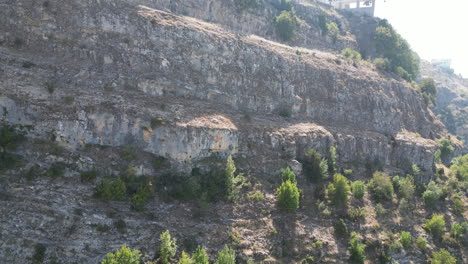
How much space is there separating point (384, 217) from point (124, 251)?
1127 inches

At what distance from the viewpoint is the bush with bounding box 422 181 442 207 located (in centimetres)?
3928

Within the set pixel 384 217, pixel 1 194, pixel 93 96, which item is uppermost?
pixel 93 96

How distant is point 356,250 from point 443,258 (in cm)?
983

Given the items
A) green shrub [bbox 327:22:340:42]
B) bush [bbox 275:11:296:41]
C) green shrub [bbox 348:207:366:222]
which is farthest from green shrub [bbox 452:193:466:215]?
green shrub [bbox 327:22:340:42]

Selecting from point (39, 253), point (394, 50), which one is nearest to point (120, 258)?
point (39, 253)

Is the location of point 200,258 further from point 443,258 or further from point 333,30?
point 333,30

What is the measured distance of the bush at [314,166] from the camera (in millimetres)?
36250

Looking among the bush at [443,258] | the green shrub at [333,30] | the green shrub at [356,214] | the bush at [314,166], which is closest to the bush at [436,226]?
the bush at [443,258]

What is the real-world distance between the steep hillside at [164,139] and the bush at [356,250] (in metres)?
1.04

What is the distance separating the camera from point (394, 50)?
2601 inches

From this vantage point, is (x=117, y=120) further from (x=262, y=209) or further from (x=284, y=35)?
(x=284, y=35)

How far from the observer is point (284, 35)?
57500mm

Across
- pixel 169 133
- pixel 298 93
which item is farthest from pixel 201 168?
pixel 298 93

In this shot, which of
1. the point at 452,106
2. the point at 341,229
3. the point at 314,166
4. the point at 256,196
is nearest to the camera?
the point at 256,196
